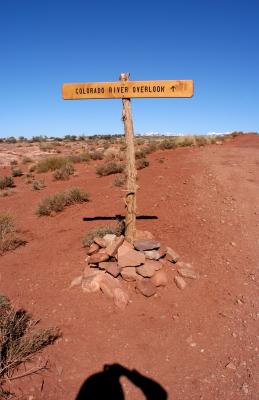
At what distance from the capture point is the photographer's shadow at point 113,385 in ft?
10.9

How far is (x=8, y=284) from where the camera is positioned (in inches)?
213

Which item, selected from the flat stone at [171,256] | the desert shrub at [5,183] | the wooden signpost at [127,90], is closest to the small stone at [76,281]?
the flat stone at [171,256]

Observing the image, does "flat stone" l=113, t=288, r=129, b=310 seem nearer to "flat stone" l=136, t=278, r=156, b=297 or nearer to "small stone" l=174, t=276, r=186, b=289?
"flat stone" l=136, t=278, r=156, b=297

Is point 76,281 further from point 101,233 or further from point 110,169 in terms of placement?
point 110,169

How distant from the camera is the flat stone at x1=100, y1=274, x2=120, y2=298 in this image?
488 centimetres

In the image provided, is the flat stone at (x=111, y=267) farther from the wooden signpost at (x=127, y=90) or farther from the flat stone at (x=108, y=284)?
the wooden signpost at (x=127, y=90)

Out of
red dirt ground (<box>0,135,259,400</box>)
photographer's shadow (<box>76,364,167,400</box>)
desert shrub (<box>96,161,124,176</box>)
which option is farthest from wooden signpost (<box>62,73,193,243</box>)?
desert shrub (<box>96,161,124,176</box>)

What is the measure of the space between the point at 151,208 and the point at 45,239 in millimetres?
2623

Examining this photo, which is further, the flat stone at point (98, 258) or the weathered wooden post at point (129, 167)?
the flat stone at point (98, 258)

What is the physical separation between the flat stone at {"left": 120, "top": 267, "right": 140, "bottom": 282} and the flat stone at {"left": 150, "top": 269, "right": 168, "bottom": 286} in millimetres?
239

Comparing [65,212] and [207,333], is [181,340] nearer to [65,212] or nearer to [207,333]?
[207,333]

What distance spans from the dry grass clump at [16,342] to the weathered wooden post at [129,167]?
1966 mm

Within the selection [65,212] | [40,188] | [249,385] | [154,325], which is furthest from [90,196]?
[249,385]

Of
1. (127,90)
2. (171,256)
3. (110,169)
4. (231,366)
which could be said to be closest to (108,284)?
(171,256)
